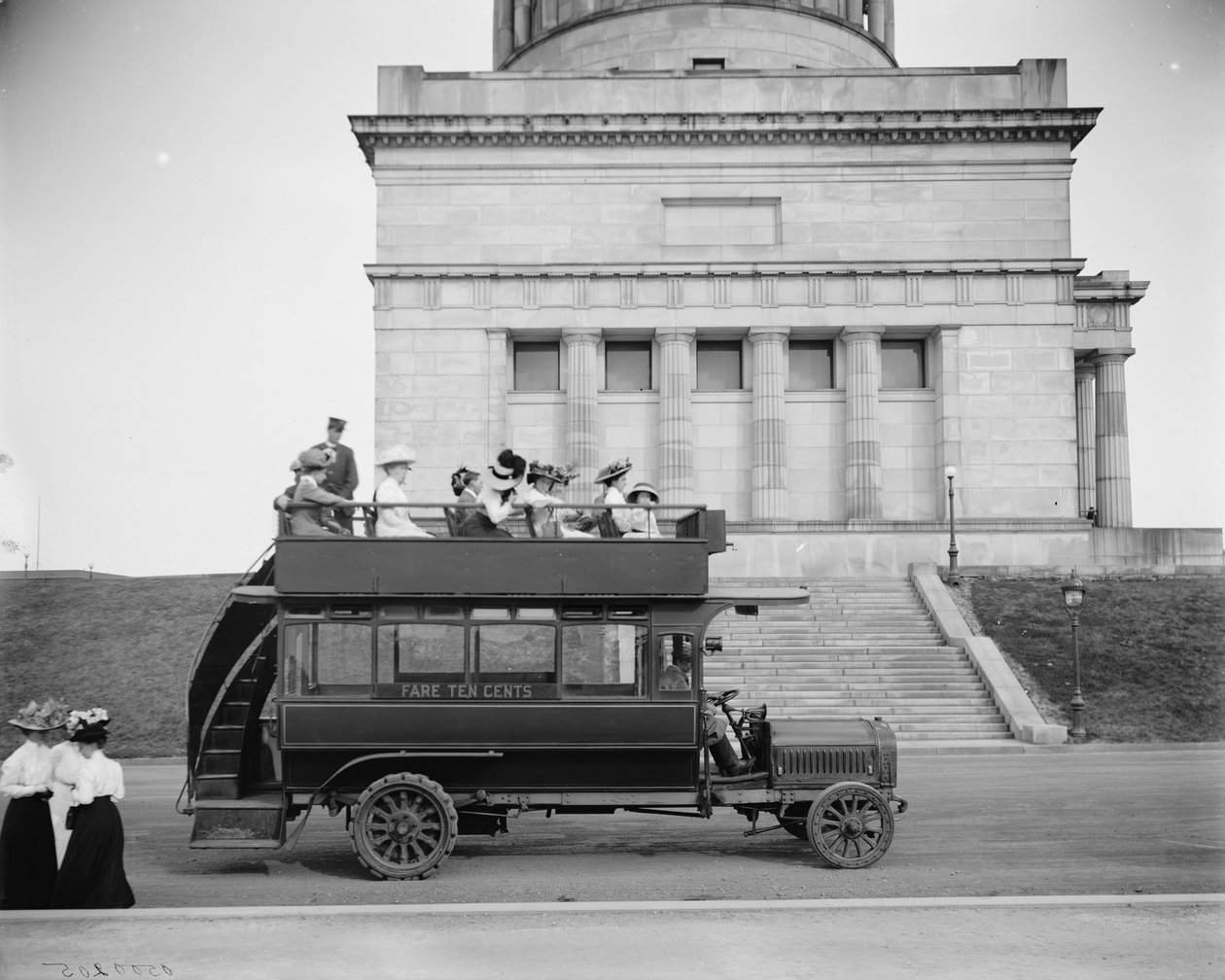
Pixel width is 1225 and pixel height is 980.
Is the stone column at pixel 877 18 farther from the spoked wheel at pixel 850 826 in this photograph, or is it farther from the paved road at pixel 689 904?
the spoked wheel at pixel 850 826

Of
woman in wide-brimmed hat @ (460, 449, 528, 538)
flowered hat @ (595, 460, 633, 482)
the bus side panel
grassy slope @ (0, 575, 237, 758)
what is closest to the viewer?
the bus side panel

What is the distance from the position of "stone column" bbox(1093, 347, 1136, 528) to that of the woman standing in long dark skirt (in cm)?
4133

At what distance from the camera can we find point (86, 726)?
388 inches

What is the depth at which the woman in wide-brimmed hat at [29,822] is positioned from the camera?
9.98 metres

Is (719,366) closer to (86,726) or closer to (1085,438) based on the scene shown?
(1085,438)

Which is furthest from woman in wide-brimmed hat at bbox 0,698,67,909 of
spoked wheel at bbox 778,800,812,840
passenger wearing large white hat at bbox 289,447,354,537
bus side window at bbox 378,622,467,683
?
spoked wheel at bbox 778,800,812,840

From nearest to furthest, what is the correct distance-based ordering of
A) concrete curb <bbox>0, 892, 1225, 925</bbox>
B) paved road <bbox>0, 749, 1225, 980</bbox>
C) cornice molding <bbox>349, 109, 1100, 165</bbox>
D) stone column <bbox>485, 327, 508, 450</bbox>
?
paved road <bbox>0, 749, 1225, 980</bbox> → concrete curb <bbox>0, 892, 1225, 925</bbox> → stone column <bbox>485, 327, 508, 450</bbox> → cornice molding <bbox>349, 109, 1100, 165</bbox>

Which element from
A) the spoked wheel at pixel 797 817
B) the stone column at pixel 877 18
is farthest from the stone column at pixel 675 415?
the spoked wheel at pixel 797 817

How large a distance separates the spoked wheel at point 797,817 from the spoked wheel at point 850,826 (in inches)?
9.3

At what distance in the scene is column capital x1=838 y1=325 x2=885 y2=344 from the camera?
4056 centimetres

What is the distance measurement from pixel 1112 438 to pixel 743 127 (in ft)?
58.6

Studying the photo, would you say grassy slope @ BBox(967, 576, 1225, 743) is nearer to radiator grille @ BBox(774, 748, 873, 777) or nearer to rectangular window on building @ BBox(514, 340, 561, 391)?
radiator grille @ BBox(774, 748, 873, 777)

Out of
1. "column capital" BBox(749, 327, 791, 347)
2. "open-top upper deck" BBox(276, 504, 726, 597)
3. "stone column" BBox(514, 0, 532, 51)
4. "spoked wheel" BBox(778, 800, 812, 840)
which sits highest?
"stone column" BBox(514, 0, 532, 51)

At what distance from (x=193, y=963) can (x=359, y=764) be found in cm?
348
